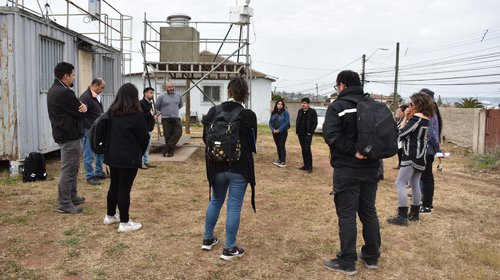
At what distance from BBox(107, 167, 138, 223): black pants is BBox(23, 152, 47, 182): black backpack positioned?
303 centimetres

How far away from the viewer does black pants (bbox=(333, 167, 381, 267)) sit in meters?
3.64

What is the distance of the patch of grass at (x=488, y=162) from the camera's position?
10523 mm

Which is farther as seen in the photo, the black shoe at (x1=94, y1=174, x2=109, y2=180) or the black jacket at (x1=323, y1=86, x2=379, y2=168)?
the black shoe at (x1=94, y1=174, x2=109, y2=180)

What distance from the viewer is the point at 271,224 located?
16.9ft

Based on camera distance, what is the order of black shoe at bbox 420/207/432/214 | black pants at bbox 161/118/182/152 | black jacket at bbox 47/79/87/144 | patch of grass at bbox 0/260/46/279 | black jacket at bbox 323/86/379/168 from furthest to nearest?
black pants at bbox 161/118/182/152, black shoe at bbox 420/207/432/214, black jacket at bbox 47/79/87/144, black jacket at bbox 323/86/379/168, patch of grass at bbox 0/260/46/279

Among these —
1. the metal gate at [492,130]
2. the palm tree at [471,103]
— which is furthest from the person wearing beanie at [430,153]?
the palm tree at [471,103]

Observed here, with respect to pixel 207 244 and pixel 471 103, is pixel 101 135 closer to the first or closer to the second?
pixel 207 244

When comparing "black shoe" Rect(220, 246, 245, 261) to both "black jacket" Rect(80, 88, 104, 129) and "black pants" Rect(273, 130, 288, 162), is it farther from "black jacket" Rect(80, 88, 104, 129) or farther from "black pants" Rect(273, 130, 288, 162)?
"black pants" Rect(273, 130, 288, 162)

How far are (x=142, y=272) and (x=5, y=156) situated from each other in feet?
16.3

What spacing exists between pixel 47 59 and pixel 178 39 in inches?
126

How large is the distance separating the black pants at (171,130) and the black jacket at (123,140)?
16.7ft

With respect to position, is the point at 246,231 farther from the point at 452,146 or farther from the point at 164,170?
the point at 452,146

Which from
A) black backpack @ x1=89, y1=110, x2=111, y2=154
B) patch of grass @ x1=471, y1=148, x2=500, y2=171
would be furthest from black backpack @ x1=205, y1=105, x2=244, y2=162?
patch of grass @ x1=471, y1=148, x2=500, y2=171

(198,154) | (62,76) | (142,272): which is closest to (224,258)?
(142,272)
